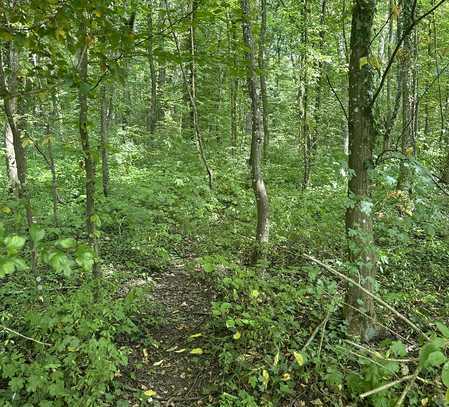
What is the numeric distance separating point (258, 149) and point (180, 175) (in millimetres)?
4758

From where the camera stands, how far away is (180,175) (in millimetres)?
10727

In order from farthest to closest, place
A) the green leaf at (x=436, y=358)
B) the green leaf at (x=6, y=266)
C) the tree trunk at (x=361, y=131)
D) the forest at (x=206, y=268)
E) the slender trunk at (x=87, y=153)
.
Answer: the tree trunk at (x=361, y=131) → the slender trunk at (x=87, y=153) → the forest at (x=206, y=268) → the green leaf at (x=436, y=358) → the green leaf at (x=6, y=266)

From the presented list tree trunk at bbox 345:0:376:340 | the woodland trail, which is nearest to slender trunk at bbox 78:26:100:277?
the woodland trail

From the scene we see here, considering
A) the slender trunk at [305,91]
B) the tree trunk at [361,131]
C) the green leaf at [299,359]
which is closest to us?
the green leaf at [299,359]

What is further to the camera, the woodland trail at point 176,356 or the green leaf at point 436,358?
the woodland trail at point 176,356

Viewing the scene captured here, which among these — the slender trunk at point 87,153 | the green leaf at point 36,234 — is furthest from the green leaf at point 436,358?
the slender trunk at point 87,153

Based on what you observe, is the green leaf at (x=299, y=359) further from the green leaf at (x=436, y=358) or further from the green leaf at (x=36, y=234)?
the green leaf at (x=36, y=234)

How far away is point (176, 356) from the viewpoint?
431cm

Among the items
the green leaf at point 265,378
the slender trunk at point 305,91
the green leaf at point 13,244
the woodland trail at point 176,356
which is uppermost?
the slender trunk at point 305,91

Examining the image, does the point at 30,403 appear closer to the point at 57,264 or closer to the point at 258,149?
the point at 57,264

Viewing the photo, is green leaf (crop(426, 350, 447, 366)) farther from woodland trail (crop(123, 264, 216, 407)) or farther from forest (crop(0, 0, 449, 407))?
woodland trail (crop(123, 264, 216, 407))

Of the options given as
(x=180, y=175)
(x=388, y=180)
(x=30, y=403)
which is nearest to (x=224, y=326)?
(x=30, y=403)

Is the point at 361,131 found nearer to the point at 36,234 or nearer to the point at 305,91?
the point at 36,234

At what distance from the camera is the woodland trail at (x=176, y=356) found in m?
3.84
